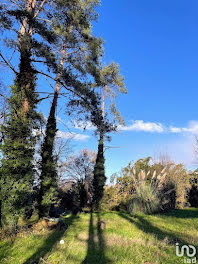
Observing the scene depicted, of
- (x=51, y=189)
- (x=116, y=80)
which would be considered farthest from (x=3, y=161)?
(x=116, y=80)

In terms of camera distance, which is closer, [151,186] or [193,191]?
[151,186]

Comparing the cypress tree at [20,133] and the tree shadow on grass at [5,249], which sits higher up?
the cypress tree at [20,133]

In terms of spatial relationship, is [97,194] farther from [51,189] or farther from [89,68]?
[89,68]

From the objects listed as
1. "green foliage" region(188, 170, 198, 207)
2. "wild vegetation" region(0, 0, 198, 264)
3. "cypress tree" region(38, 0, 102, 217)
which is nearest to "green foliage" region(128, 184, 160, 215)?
"wild vegetation" region(0, 0, 198, 264)

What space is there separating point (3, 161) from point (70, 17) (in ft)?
24.7

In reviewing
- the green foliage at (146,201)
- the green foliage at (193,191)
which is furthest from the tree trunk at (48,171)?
the green foliage at (193,191)

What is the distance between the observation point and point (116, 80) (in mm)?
17625

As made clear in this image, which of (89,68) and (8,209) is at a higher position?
(89,68)
